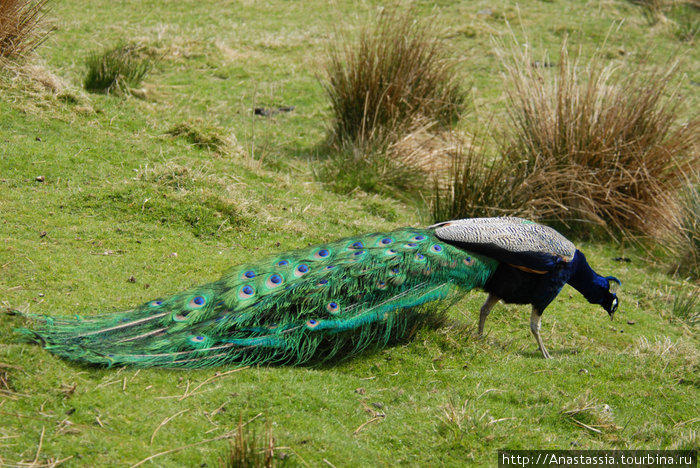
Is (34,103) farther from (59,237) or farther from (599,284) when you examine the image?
(599,284)

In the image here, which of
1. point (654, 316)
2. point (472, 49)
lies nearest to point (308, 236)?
point (654, 316)

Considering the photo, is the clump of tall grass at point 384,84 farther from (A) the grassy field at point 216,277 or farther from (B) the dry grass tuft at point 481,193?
(B) the dry grass tuft at point 481,193

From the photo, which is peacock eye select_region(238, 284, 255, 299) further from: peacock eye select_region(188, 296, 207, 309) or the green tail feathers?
peacock eye select_region(188, 296, 207, 309)

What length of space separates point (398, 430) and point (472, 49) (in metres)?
8.47

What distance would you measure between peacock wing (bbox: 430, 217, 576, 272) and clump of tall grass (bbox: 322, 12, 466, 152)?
3.14 metres

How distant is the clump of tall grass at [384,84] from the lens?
295 inches

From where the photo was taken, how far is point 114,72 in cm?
753

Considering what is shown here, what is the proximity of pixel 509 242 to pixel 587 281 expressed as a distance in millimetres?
931

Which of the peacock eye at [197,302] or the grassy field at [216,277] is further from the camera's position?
the peacock eye at [197,302]

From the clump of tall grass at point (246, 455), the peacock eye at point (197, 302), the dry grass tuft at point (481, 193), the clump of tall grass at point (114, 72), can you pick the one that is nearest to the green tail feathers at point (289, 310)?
the peacock eye at point (197, 302)

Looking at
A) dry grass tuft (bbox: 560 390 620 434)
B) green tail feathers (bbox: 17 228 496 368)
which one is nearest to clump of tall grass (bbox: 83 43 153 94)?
green tail feathers (bbox: 17 228 496 368)

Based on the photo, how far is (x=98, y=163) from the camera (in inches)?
231

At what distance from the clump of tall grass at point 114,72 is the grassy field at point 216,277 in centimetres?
21

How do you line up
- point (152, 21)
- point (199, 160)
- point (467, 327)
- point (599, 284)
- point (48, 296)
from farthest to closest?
1. point (152, 21)
2. point (199, 160)
3. point (599, 284)
4. point (467, 327)
5. point (48, 296)
